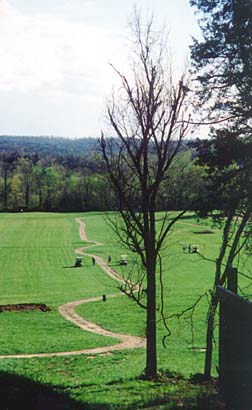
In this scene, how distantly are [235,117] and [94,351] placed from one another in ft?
38.6

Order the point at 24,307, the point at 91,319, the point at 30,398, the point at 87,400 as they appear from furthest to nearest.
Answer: the point at 24,307
the point at 91,319
the point at 87,400
the point at 30,398

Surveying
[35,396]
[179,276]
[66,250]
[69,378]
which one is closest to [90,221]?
[66,250]

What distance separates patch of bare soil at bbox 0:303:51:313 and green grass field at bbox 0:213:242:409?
2.72ft

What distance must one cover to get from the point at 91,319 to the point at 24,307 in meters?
4.87

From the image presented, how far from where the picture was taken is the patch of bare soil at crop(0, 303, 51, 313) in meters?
31.7

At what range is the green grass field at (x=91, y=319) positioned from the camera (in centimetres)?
1114

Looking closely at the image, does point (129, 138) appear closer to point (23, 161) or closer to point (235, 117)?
point (235, 117)

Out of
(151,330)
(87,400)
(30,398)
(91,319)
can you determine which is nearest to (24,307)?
(91,319)

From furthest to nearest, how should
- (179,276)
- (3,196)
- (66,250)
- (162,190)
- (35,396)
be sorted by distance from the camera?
(3,196) → (66,250) → (179,276) → (162,190) → (35,396)

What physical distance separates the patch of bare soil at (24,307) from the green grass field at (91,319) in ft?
2.72

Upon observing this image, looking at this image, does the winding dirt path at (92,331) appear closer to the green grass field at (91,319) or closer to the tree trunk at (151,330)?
the green grass field at (91,319)

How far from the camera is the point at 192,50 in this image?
13.4 metres

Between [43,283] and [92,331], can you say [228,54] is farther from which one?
[43,283]

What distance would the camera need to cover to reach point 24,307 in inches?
1272
